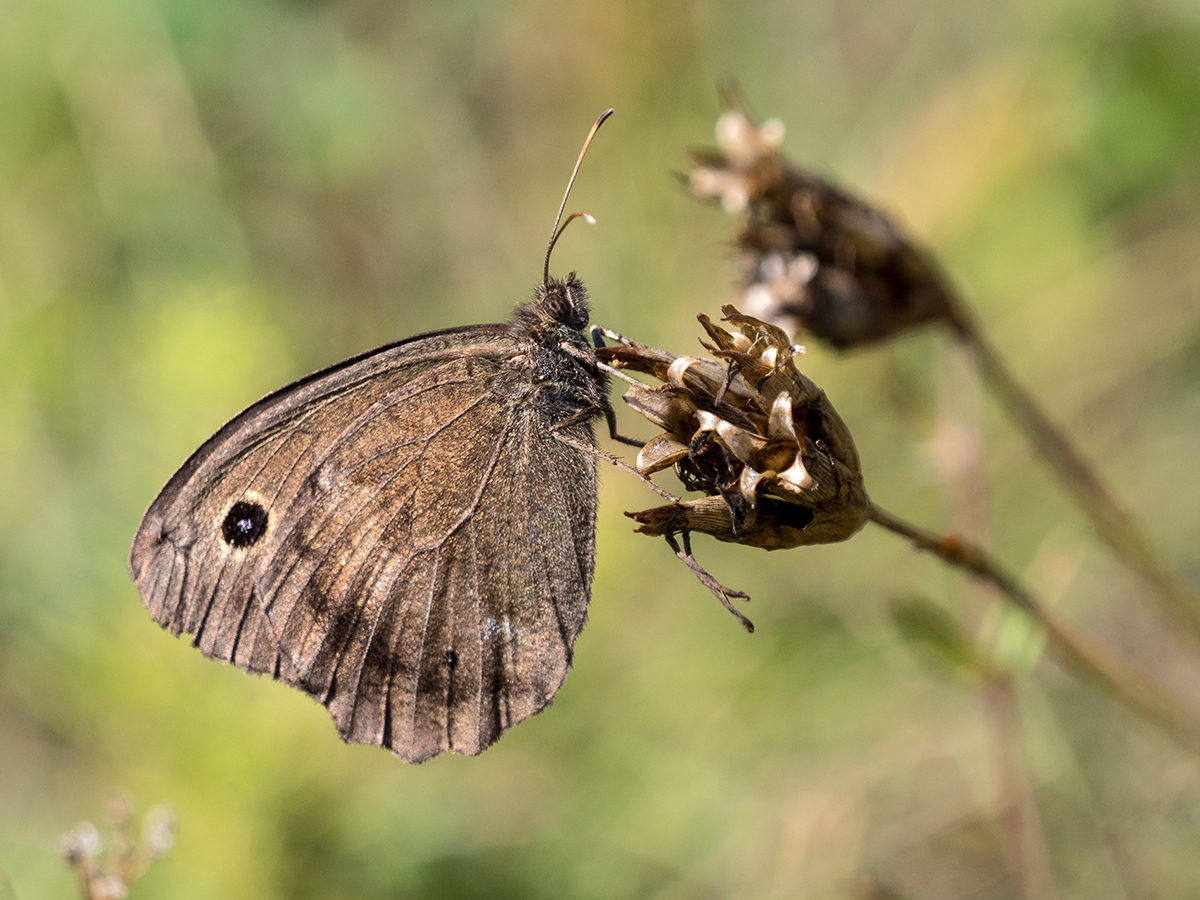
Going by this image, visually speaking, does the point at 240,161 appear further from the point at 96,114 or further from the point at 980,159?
the point at 980,159

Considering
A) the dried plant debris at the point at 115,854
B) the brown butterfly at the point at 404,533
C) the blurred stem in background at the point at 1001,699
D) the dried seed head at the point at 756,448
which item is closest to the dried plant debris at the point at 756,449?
the dried seed head at the point at 756,448

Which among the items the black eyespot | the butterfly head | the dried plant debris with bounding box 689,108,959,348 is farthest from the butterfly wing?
the dried plant debris with bounding box 689,108,959,348

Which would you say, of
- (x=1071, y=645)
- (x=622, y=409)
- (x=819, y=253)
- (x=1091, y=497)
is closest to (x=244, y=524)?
(x=819, y=253)

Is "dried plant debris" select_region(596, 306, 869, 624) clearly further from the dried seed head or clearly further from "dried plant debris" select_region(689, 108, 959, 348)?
"dried plant debris" select_region(689, 108, 959, 348)

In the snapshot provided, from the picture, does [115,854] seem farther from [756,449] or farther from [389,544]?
[756,449]

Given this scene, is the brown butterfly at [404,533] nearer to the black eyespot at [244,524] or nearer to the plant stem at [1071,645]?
the black eyespot at [244,524]

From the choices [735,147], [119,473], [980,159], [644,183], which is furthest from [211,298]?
[980,159]
